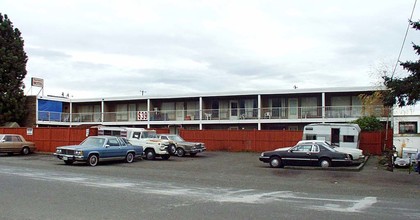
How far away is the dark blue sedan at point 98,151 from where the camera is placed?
21.3 meters

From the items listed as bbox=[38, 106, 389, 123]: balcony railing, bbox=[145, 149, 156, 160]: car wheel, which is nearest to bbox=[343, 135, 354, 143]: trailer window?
bbox=[38, 106, 389, 123]: balcony railing

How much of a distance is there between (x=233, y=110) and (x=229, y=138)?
30.0ft

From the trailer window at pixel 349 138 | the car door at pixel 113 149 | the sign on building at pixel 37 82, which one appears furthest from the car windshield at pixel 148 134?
the sign on building at pixel 37 82

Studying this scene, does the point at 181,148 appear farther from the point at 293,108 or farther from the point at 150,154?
the point at 293,108

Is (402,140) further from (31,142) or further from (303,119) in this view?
(31,142)

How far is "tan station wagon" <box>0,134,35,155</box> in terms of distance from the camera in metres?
29.5

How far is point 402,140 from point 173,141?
16.1m

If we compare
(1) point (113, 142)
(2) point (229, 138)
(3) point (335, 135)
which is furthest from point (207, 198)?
(2) point (229, 138)

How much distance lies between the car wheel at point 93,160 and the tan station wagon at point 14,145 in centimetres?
1118

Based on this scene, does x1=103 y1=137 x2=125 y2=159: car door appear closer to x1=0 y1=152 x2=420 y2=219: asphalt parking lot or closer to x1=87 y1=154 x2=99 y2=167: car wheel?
x1=87 y1=154 x2=99 y2=167: car wheel

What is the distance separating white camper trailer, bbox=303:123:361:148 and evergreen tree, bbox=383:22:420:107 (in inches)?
474

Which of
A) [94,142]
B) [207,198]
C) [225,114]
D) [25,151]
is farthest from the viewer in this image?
[225,114]

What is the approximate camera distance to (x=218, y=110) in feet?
144

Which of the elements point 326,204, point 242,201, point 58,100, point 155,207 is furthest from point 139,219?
point 58,100
